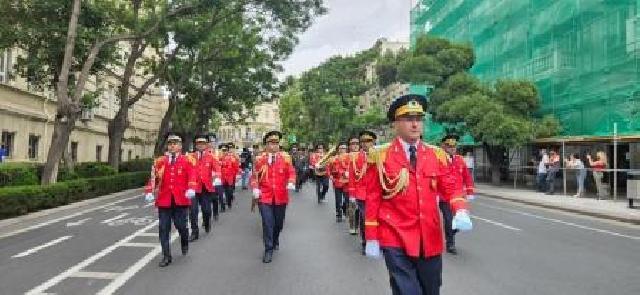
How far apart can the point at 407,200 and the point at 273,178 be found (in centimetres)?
550

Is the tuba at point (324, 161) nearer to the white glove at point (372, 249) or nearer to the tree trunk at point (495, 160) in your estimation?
the white glove at point (372, 249)

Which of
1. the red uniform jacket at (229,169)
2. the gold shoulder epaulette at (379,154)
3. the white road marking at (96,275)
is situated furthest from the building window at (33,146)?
the gold shoulder epaulette at (379,154)

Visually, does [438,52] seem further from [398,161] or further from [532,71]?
[398,161]

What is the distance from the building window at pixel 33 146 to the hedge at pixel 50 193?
7.45 metres

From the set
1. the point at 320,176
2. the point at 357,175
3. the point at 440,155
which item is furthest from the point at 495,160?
the point at 440,155

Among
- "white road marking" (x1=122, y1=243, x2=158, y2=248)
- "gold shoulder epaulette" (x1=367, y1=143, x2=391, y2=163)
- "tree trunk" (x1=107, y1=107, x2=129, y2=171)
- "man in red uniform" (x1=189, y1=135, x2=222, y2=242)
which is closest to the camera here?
"gold shoulder epaulette" (x1=367, y1=143, x2=391, y2=163)

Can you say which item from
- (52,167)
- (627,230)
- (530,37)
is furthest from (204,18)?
(627,230)

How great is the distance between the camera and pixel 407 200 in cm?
499

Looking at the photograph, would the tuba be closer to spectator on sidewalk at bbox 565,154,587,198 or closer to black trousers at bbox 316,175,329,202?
black trousers at bbox 316,175,329,202

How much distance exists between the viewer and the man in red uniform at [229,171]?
59.5 ft

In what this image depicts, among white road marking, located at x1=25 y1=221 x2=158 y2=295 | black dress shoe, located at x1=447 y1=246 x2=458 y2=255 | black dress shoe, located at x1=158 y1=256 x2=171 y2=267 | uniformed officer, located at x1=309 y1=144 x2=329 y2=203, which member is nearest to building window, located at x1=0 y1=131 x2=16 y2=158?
uniformed officer, located at x1=309 y1=144 x2=329 y2=203

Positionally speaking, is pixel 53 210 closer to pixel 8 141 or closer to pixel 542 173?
pixel 8 141

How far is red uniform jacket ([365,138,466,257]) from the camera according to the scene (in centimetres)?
493

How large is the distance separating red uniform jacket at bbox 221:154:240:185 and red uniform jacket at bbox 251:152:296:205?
296 inches
